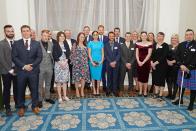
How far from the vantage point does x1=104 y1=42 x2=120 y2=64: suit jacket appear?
15.8 feet

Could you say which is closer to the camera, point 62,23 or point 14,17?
point 14,17

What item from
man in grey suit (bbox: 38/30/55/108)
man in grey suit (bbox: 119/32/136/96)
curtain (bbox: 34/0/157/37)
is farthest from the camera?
curtain (bbox: 34/0/157/37)

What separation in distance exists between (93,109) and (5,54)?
6.32 ft

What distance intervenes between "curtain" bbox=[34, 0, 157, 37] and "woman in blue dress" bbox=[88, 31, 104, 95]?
1.44 m

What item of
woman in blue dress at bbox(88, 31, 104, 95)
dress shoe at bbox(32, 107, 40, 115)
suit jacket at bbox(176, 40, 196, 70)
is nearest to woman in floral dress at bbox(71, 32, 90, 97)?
woman in blue dress at bbox(88, 31, 104, 95)

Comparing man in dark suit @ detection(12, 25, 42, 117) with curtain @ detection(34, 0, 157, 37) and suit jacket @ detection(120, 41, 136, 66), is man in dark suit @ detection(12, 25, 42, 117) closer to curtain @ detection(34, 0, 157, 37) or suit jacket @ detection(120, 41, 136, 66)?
suit jacket @ detection(120, 41, 136, 66)

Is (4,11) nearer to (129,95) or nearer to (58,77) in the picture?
(58,77)

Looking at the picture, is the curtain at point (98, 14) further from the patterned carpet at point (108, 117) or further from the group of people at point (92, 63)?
the patterned carpet at point (108, 117)

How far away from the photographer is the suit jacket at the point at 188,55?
12.9 feet

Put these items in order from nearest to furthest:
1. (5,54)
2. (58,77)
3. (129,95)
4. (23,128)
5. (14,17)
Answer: (23,128), (5,54), (58,77), (129,95), (14,17)

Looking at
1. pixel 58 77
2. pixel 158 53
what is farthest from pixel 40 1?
pixel 158 53

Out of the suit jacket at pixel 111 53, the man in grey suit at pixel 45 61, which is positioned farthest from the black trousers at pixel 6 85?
the suit jacket at pixel 111 53

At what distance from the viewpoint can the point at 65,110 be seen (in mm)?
4066

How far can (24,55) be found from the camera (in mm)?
3684
